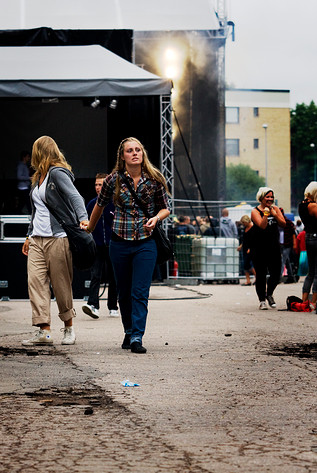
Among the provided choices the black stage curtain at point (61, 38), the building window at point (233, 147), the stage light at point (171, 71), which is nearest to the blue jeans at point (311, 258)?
the black stage curtain at point (61, 38)

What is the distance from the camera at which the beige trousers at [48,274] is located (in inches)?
348

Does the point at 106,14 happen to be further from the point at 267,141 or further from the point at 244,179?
the point at 244,179

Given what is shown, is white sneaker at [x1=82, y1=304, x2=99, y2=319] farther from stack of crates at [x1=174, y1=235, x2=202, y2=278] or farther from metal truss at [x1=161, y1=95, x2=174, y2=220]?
stack of crates at [x1=174, y1=235, x2=202, y2=278]

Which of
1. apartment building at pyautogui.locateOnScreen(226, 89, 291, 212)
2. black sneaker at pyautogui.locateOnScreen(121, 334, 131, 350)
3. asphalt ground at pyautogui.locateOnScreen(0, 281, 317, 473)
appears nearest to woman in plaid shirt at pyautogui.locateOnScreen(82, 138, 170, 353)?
black sneaker at pyautogui.locateOnScreen(121, 334, 131, 350)

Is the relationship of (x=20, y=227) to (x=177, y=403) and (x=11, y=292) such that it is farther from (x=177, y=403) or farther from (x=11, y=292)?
(x=177, y=403)

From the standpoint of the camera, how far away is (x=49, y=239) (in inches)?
350

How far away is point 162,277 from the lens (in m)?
21.0

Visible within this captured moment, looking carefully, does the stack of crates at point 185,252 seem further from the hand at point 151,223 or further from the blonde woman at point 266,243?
the hand at point 151,223

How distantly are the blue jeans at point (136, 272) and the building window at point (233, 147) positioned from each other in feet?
250

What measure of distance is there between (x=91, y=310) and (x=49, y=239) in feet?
10.4

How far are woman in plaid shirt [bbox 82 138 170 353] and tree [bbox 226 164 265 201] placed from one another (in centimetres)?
7949

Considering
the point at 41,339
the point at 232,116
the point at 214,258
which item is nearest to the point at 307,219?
the point at 41,339

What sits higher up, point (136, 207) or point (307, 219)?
point (136, 207)

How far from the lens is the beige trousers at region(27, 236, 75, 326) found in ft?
29.0
